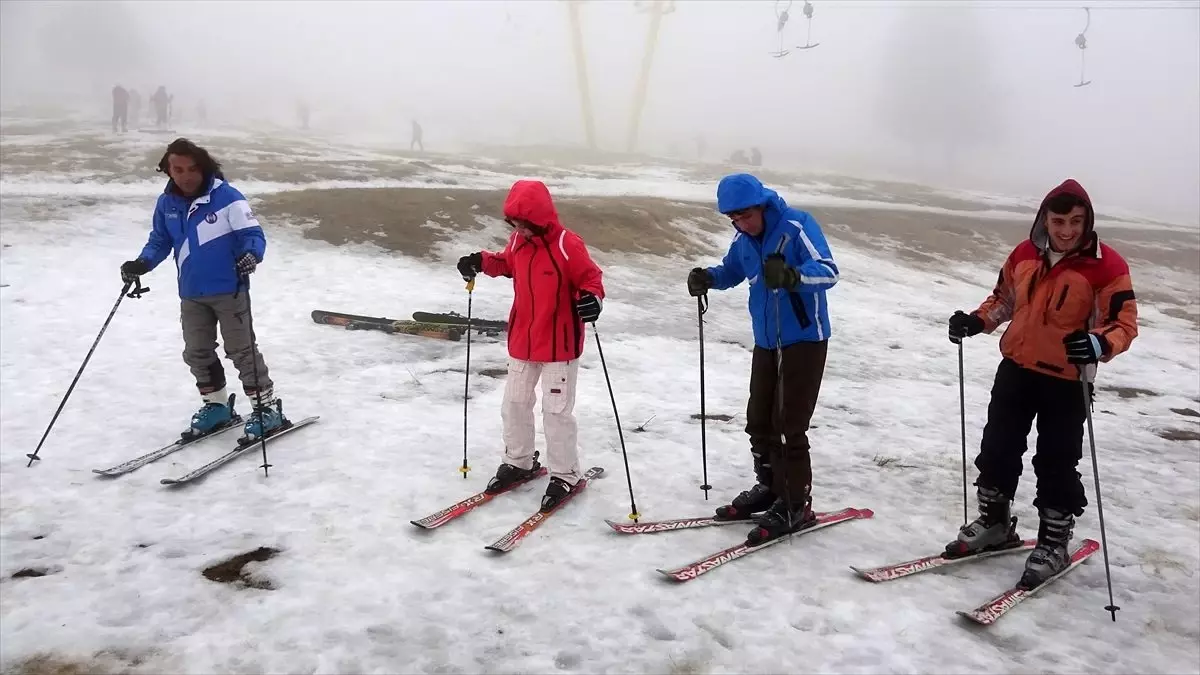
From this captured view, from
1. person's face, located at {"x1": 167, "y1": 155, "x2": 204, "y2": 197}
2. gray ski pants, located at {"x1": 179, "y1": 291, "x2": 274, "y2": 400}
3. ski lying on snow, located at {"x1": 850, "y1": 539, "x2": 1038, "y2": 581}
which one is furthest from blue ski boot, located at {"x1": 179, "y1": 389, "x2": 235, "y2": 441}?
ski lying on snow, located at {"x1": 850, "y1": 539, "x2": 1038, "y2": 581}

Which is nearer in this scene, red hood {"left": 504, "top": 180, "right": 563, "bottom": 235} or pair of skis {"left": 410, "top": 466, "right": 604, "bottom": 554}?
pair of skis {"left": 410, "top": 466, "right": 604, "bottom": 554}

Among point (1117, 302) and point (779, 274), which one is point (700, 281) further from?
point (1117, 302)

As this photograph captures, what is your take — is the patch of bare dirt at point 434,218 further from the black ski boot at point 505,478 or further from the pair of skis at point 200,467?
the black ski boot at point 505,478

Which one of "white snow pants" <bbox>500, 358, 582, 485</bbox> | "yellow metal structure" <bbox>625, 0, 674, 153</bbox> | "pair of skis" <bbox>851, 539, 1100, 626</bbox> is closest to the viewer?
"pair of skis" <bbox>851, 539, 1100, 626</bbox>

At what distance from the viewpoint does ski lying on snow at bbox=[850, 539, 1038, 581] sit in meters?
5.30

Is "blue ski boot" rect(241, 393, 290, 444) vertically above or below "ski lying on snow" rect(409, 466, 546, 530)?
above

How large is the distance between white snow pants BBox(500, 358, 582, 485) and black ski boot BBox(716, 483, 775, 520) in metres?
1.30

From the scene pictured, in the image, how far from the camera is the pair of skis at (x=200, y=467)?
6457mm

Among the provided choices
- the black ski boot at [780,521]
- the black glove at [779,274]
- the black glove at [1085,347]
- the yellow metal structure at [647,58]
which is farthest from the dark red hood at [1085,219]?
the yellow metal structure at [647,58]

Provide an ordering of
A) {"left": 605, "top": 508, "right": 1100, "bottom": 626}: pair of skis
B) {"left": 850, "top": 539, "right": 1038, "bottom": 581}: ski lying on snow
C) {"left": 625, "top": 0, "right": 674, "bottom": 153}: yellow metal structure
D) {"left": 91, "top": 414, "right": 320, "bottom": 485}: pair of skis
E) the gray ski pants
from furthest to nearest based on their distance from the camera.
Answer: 1. {"left": 625, "top": 0, "right": 674, "bottom": 153}: yellow metal structure
2. the gray ski pants
3. {"left": 91, "top": 414, "right": 320, "bottom": 485}: pair of skis
4. {"left": 850, "top": 539, "right": 1038, "bottom": 581}: ski lying on snow
5. {"left": 605, "top": 508, "right": 1100, "bottom": 626}: pair of skis

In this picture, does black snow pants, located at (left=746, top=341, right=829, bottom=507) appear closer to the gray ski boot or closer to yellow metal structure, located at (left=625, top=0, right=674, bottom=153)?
the gray ski boot

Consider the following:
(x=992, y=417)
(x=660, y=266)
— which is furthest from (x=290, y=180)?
(x=992, y=417)

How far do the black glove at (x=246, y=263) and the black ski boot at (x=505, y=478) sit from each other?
287cm

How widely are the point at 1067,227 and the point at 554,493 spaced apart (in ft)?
13.7
